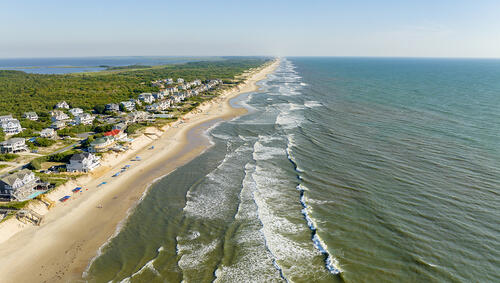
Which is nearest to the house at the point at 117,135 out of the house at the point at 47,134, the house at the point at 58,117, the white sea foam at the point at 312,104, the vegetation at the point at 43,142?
the vegetation at the point at 43,142

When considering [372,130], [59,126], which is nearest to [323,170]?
[372,130]

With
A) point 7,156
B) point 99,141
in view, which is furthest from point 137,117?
point 7,156

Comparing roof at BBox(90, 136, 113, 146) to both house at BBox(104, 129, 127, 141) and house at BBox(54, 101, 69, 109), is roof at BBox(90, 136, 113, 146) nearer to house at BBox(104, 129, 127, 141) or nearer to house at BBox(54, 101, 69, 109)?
house at BBox(104, 129, 127, 141)

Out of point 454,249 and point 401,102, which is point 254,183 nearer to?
point 454,249

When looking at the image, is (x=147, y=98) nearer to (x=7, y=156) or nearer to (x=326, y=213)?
(x=7, y=156)

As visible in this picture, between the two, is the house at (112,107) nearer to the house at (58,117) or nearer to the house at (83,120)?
the house at (58,117)
